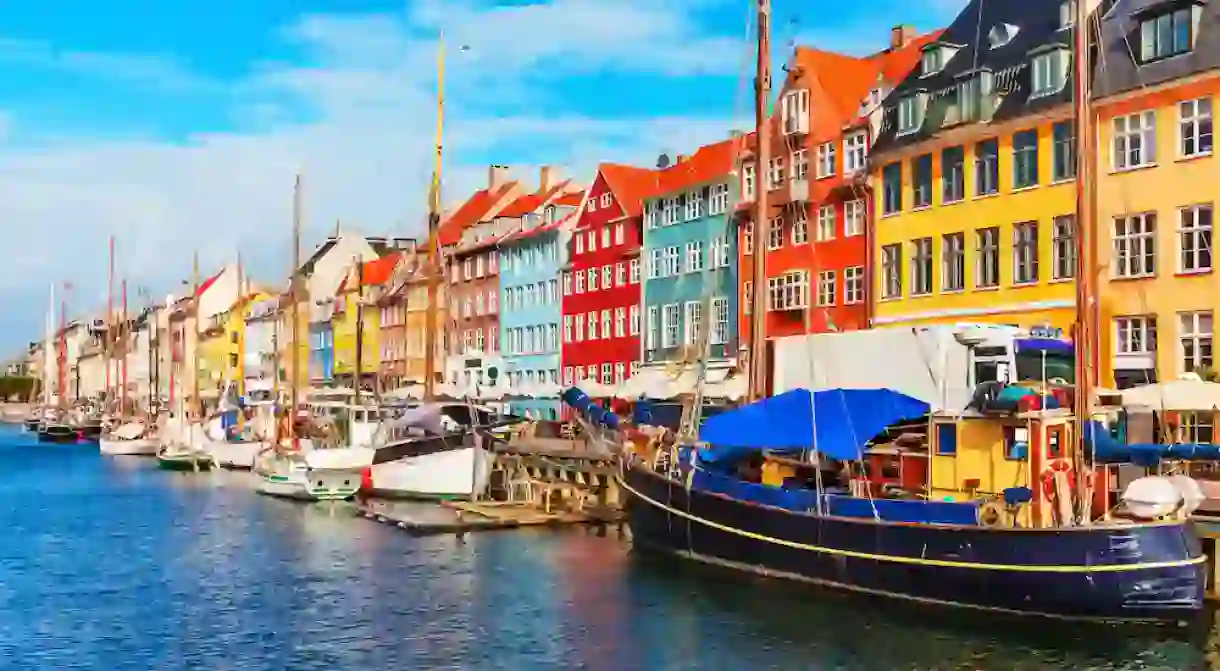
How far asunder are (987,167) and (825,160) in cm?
1106

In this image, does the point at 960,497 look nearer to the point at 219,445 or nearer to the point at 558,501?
the point at 558,501

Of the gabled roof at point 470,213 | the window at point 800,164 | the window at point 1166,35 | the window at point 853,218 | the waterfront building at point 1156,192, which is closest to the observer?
the waterfront building at point 1156,192

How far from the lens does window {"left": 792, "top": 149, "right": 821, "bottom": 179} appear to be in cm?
6238

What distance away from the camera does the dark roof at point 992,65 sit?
162ft

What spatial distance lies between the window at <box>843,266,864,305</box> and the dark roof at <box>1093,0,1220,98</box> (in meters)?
14.4

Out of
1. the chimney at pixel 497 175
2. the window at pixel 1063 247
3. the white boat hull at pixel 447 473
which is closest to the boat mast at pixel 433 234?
the white boat hull at pixel 447 473

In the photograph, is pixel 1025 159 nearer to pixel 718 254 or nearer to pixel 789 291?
pixel 789 291

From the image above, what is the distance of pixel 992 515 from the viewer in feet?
94.9

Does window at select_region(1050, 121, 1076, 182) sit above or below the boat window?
above

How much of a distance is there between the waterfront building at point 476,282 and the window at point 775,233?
32.6 m

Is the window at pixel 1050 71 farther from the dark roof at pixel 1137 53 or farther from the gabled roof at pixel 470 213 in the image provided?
the gabled roof at pixel 470 213

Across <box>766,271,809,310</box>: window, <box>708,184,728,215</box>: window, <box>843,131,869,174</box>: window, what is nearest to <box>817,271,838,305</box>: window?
<box>766,271,809,310</box>: window

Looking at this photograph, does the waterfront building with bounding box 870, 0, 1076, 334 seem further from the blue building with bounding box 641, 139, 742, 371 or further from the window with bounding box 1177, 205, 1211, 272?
the blue building with bounding box 641, 139, 742, 371

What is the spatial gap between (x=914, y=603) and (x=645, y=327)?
48832mm
